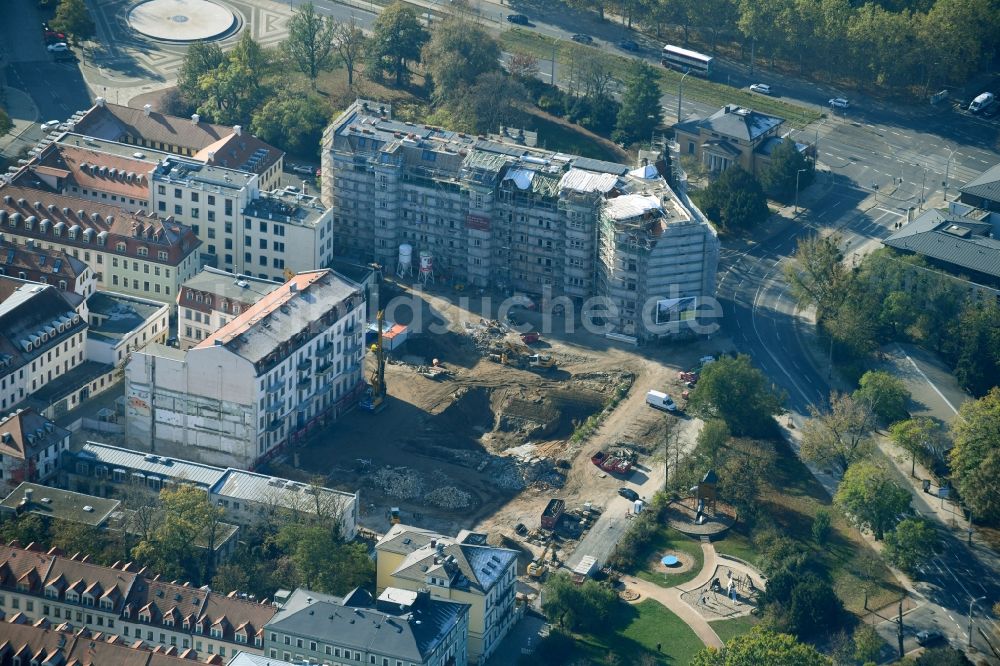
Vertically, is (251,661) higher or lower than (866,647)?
higher

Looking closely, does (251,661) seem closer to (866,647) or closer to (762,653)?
(762,653)

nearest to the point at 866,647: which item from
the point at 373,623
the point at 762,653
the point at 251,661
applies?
the point at 762,653

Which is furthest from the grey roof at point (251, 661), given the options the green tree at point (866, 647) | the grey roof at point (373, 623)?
the green tree at point (866, 647)

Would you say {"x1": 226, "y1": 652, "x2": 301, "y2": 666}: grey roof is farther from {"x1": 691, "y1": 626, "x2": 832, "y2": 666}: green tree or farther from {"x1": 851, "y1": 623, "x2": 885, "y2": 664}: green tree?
{"x1": 851, "y1": 623, "x2": 885, "y2": 664}: green tree

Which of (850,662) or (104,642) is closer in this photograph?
(104,642)

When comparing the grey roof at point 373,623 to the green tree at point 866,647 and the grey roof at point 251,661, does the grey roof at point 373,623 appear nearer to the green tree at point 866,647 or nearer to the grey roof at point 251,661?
the grey roof at point 251,661

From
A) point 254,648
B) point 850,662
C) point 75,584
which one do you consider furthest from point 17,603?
point 850,662

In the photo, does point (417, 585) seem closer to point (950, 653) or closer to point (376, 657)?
point (376, 657)
